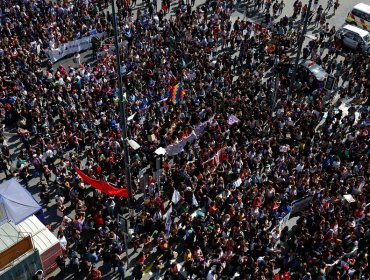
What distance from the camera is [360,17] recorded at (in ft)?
113

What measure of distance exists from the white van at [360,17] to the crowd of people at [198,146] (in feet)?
9.83

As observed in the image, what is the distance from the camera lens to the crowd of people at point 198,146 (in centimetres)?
1775

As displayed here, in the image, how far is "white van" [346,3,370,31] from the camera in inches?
1342

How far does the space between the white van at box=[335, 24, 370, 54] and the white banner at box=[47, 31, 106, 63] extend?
17.1 meters

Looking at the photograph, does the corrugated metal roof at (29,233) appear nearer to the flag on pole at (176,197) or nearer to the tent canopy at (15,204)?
the tent canopy at (15,204)

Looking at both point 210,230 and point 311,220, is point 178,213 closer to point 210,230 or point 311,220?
point 210,230

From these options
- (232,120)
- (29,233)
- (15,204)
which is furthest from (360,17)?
(29,233)

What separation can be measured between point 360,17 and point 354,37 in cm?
322

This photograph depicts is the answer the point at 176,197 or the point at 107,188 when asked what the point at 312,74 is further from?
the point at 107,188

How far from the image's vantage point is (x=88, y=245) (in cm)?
1772

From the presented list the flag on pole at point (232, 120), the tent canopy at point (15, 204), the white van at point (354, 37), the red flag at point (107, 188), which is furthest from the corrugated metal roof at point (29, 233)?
the white van at point (354, 37)

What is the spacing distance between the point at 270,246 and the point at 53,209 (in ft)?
32.2

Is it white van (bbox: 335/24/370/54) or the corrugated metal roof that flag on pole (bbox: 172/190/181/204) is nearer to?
the corrugated metal roof

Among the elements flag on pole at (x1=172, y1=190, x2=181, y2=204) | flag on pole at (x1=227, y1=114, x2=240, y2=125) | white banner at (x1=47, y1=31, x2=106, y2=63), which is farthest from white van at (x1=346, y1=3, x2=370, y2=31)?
flag on pole at (x1=172, y1=190, x2=181, y2=204)
